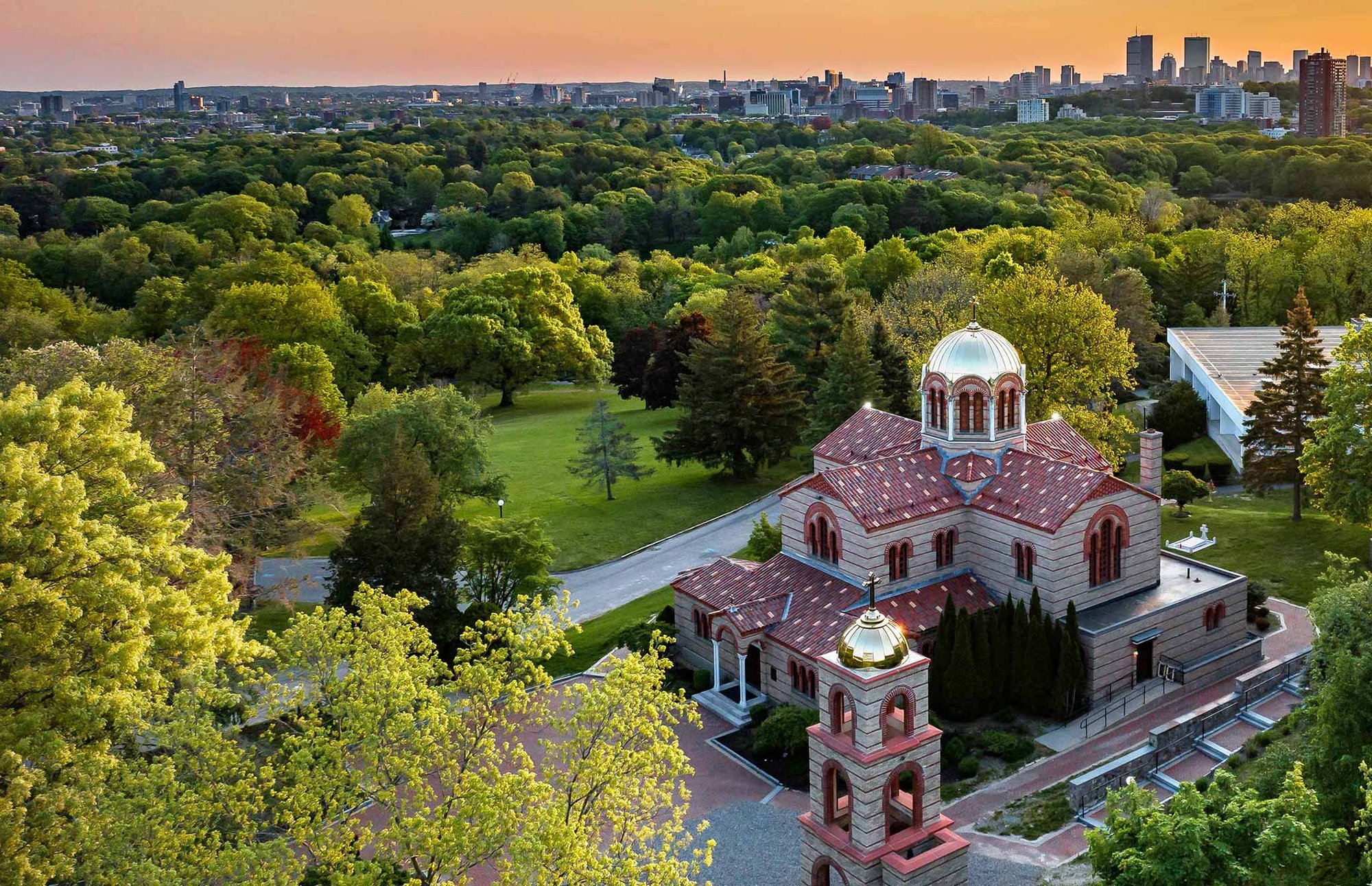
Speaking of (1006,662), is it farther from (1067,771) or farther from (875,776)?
(875,776)

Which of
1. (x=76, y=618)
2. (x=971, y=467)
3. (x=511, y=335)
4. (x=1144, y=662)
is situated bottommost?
(x=1144, y=662)

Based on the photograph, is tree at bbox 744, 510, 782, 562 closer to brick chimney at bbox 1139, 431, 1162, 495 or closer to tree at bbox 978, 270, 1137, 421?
brick chimney at bbox 1139, 431, 1162, 495

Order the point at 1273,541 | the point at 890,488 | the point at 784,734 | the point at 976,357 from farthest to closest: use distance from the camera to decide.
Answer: the point at 1273,541
the point at 976,357
the point at 890,488
the point at 784,734

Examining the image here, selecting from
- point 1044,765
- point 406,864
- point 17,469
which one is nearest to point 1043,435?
point 1044,765

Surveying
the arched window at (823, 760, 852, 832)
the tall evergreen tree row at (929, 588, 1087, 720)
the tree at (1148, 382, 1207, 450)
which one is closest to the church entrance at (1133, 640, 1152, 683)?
the tall evergreen tree row at (929, 588, 1087, 720)

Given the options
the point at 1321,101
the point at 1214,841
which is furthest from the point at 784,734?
the point at 1321,101

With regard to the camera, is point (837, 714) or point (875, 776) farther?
point (837, 714)

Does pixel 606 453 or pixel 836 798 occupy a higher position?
pixel 606 453

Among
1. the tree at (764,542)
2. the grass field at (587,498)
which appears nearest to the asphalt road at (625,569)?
the grass field at (587,498)
